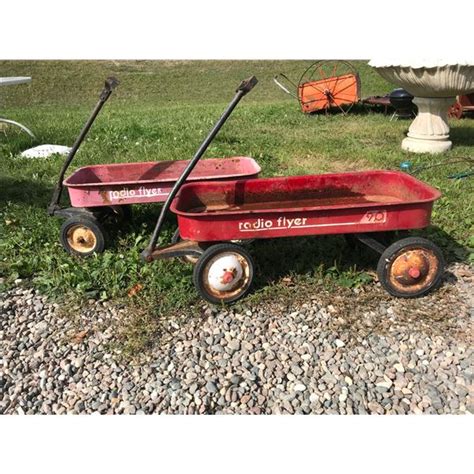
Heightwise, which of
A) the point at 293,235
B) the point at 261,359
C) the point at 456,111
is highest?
the point at 456,111

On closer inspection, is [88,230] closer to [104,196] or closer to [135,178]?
[104,196]

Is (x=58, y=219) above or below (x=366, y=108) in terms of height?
below

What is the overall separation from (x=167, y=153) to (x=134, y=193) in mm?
2676

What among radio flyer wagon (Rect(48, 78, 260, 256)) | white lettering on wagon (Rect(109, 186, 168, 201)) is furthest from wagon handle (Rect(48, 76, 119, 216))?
white lettering on wagon (Rect(109, 186, 168, 201))

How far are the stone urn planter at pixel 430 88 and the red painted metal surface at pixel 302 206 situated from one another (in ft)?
9.43

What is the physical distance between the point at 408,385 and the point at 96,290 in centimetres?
208

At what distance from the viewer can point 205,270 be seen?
2.98m

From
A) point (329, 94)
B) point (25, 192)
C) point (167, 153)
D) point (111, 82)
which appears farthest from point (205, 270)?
point (329, 94)

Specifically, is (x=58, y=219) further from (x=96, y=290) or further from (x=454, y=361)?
(x=454, y=361)

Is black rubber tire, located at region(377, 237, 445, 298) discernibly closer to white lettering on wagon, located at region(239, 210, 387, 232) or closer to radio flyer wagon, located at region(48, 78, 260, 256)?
white lettering on wagon, located at region(239, 210, 387, 232)

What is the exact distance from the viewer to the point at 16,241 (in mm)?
3910

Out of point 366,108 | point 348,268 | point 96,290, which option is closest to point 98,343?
point 96,290

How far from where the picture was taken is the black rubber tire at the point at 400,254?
3033 mm

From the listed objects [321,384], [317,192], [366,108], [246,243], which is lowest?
[321,384]
